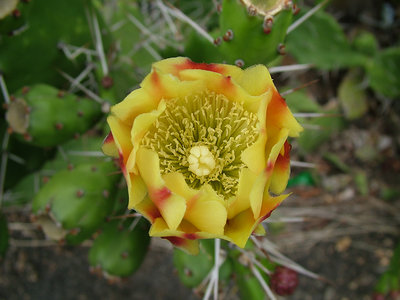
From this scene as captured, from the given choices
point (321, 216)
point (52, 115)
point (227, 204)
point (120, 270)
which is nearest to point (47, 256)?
point (120, 270)

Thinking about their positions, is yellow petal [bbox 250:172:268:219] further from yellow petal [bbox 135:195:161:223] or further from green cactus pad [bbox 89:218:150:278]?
green cactus pad [bbox 89:218:150:278]

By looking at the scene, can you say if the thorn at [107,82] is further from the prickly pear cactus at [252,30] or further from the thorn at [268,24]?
the thorn at [268,24]

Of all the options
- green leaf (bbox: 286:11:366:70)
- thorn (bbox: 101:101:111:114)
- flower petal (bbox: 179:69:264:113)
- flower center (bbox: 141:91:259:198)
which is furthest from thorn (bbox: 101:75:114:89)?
green leaf (bbox: 286:11:366:70)

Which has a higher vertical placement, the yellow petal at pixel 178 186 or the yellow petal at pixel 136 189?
the yellow petal at pixel 136 189

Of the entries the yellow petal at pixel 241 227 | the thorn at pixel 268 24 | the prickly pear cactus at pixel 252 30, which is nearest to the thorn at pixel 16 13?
the prickly pear cactus at pixel 252 30

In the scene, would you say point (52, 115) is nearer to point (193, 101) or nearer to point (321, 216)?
point (193, 101)

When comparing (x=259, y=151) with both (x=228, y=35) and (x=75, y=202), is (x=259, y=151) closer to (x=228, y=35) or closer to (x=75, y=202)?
(x=228, y=35)
